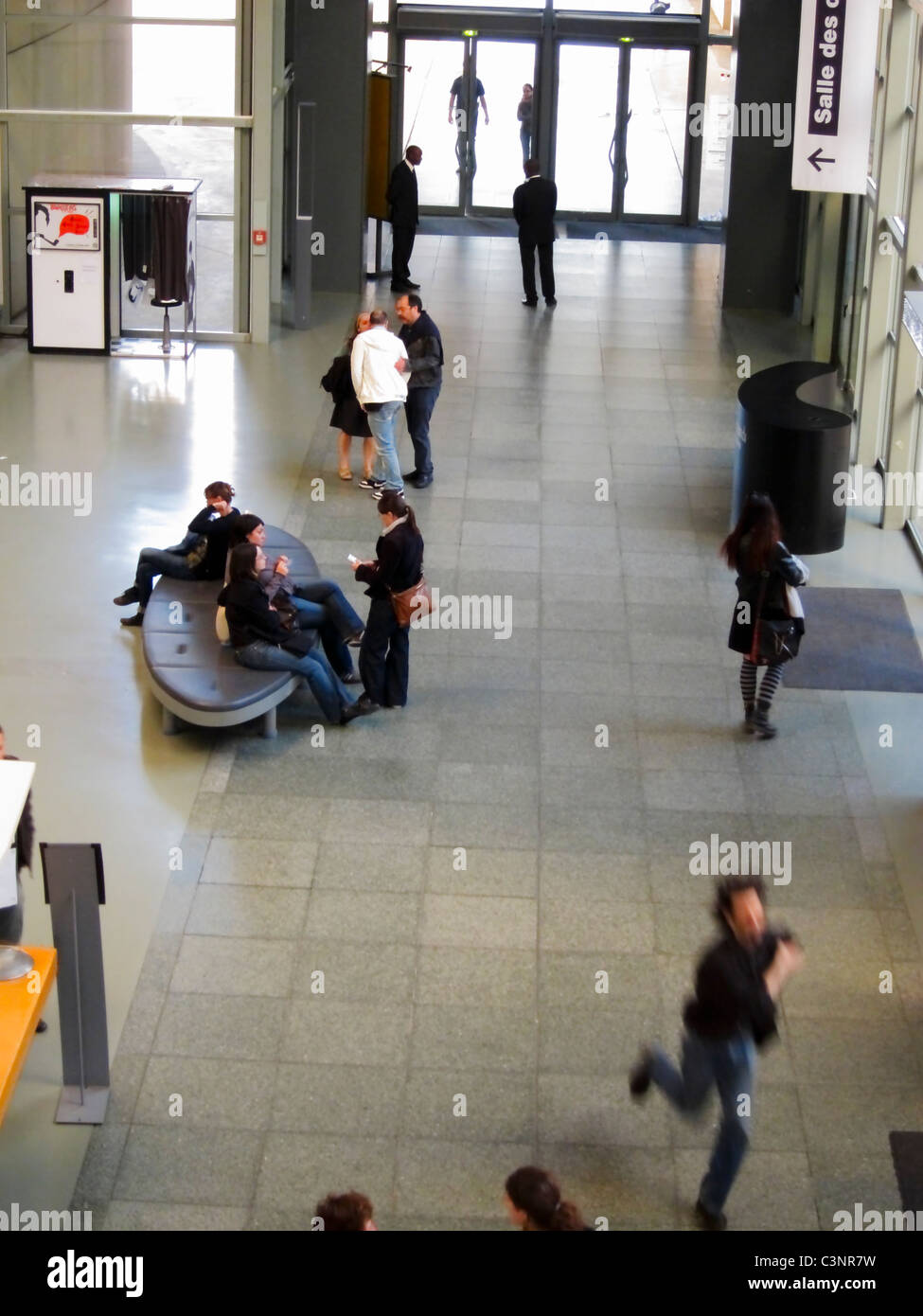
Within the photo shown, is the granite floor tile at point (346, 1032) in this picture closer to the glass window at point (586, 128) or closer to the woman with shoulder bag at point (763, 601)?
the woman with shoulder bag at point (763, 601)

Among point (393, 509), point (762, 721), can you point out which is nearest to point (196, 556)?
point (393, 509)

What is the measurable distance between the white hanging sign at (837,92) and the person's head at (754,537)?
518cm

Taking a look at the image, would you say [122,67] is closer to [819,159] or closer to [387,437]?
[387,437]

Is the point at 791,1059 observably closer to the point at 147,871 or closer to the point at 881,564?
the point at 147,871

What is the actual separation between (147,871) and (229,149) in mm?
12061

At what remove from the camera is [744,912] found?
659 centimetres

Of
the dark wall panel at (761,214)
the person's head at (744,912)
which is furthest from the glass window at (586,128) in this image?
the person's head at (744,912)

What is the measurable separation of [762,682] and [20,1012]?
5486 mm

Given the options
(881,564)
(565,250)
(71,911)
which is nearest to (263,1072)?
(71,911)

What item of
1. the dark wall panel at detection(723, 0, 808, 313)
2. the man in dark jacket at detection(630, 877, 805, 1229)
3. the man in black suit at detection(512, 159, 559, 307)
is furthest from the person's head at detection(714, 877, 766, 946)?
the dark wall panel at detection(723, 0, 808, 313)

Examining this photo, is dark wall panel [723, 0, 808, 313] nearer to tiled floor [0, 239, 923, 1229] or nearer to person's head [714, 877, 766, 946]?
tiled floor [0, 239, 923, 1229]

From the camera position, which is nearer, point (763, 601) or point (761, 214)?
point (763, 601)

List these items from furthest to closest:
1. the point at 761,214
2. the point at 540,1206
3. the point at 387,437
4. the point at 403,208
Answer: the point at 761,214, the point at 403,208, the point at 387,437, the point at 540,1206

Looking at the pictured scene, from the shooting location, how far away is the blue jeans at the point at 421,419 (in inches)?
589
